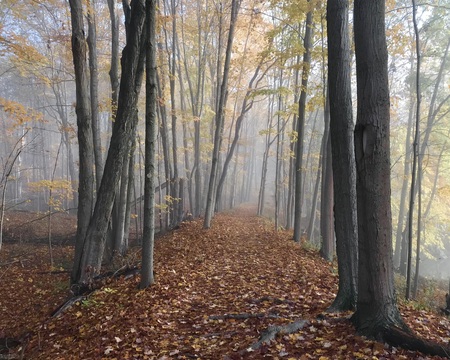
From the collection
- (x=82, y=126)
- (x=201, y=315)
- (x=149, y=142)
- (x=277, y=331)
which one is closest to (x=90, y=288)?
(x=201, y=315)

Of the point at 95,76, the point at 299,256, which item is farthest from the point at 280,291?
the point at 95,76

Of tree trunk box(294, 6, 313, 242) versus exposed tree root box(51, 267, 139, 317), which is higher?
tree trunk box(294, 6, 313, 242)

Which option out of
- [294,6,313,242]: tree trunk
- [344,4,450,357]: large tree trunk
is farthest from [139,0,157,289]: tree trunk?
[294,6,313,242]: tree trunk

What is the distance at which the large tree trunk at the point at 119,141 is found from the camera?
6.68 meters

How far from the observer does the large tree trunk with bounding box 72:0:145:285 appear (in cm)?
668

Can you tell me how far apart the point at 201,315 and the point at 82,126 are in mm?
5315

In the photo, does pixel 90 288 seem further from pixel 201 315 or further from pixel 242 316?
pixel 242 316

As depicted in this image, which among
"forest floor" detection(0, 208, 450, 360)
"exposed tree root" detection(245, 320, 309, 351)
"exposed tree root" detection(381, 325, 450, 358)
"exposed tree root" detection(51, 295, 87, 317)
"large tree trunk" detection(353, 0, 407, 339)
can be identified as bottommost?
"exposed tree root" detection(51, 295, 87, 317)

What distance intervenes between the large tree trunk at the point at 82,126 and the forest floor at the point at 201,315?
4.78ft

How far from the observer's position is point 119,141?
6910mm

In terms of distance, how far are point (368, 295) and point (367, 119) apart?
2141mm

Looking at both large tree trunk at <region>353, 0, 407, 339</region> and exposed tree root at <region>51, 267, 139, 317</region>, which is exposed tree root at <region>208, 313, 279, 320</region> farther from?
exposed tree root at <region>51, 267, 139, 317</region>

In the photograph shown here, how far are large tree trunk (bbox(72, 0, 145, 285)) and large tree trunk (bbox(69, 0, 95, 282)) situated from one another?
27cm

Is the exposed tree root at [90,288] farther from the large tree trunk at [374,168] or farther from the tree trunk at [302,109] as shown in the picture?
the tree trunk at [302,109]
